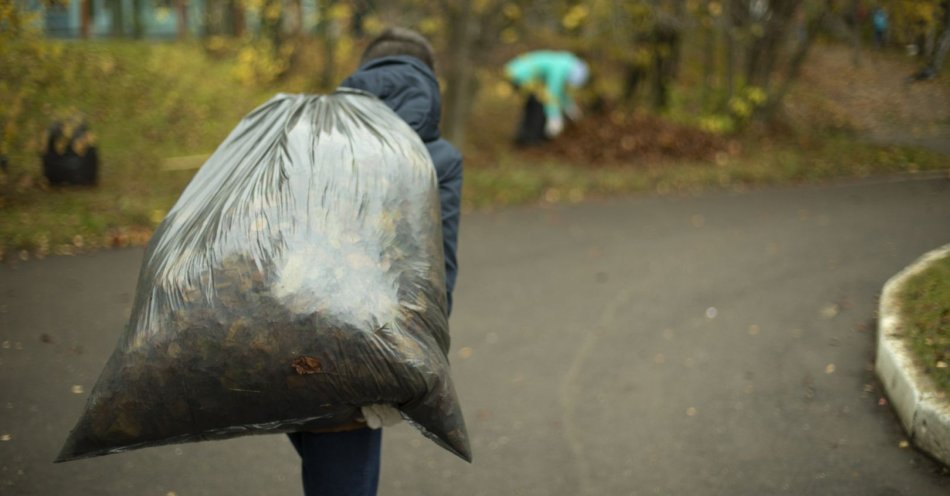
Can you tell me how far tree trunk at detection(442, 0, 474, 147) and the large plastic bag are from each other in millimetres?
9148

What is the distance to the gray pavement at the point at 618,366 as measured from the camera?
4.38 metres

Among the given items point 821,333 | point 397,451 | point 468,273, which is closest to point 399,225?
point 397,451

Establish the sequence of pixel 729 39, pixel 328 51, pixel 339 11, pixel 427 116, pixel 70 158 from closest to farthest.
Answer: pixel 427 116
pixel 70 158
pixel 339 11
pixel 729 39
pixel 328 51

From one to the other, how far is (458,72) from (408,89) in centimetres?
914

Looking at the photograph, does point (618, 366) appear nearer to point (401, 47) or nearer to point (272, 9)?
point (401, 47)

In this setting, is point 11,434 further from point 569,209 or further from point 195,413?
point 569,209

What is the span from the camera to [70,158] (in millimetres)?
9984

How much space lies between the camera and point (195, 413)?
8.48 feet

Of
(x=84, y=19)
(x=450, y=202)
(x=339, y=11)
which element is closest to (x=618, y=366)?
(x=450, y=202)

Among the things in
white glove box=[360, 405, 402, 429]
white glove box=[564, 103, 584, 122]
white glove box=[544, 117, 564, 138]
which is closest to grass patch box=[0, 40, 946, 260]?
white glove box=[544, 117, 564, 138]

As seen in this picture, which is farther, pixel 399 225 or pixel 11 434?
pixel 11 434

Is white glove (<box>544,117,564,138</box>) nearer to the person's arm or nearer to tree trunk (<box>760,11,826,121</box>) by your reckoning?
tree trunk (<box>760,11,826,121</box>)

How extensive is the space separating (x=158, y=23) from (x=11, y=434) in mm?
15649

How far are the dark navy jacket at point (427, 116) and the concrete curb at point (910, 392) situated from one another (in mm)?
2522
